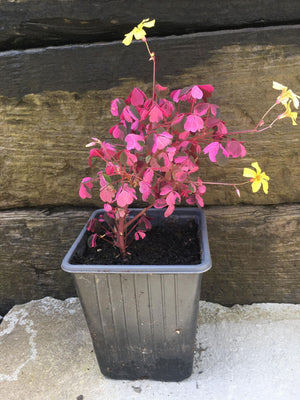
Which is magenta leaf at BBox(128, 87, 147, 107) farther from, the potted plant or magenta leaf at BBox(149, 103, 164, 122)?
magenta leaf at BBox(149, 103, 164, 122)

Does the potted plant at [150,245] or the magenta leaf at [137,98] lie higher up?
the magenta leaf at [137,98]

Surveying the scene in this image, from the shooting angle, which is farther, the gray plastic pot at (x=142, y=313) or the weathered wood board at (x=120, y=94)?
the weathered wood board at (x=120, y=94)

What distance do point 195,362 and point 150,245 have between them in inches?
18.0

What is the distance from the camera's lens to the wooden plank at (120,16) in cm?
125

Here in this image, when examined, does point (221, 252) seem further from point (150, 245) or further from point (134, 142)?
point (134, 142)

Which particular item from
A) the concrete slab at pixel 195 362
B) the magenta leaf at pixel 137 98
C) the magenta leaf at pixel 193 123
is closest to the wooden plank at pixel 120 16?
the magenta leaf at pixel 137 98

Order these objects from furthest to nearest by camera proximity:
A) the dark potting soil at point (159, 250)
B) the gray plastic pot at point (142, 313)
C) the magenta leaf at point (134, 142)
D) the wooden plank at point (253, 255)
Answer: the wooden plank at point (253, 255) < the dark potting soil at point (159, 250) < the gray plastic pot at point (142, 313) < the magenta leaf at point (134, 142)

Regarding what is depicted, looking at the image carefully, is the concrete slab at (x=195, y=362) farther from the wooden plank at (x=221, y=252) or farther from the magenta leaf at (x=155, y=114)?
the magenta leaf at (x=155, y=114)

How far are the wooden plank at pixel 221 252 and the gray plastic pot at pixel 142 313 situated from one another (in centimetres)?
29

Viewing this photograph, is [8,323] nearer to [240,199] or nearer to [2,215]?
[2,215]

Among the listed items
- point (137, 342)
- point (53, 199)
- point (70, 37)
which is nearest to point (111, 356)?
point (137, 342)

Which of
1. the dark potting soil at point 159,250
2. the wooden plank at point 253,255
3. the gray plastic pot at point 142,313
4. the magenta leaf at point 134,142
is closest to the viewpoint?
the magenta leaf at point 134,142

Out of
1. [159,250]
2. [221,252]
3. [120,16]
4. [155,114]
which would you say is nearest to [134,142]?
[155,114]

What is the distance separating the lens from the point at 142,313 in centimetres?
116
